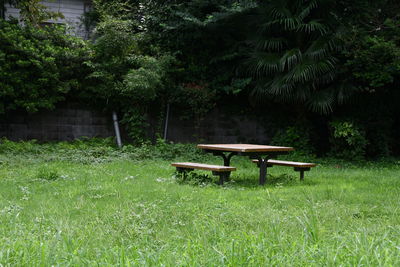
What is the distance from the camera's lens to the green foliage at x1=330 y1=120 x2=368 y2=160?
11727 mm

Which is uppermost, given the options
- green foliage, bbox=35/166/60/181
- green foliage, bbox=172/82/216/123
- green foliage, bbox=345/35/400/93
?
green foliage, bbox=345/35/400/93

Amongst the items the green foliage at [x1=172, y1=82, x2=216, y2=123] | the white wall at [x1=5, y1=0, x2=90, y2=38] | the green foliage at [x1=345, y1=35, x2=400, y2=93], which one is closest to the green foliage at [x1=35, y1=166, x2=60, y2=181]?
the green foliage at [x1=172, y1=82, x2=216, y2=123]

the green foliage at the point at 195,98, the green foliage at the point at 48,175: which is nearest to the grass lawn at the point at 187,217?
the green foliage at the point at 48,175

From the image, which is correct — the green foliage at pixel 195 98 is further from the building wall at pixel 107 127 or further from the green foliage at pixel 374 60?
the green foliage at pixel 374 60

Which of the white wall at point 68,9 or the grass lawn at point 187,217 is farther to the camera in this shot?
the white wall at point 68,9

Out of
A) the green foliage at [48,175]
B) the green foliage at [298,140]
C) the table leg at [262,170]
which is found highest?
Answer: the green foliage at [298,140]

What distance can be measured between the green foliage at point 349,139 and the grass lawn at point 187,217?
2.01 meters

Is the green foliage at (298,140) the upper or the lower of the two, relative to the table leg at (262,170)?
upper

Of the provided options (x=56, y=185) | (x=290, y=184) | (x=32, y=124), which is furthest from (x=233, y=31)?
(x=56, y=185)

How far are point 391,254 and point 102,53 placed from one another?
38.1ft

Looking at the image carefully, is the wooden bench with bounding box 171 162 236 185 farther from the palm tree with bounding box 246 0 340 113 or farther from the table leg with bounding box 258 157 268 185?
the palm tree with bounding box 246 0 340 113

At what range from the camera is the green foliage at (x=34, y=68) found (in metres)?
12.0

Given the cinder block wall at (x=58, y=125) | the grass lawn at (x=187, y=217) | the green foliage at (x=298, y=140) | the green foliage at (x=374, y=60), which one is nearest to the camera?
the grass lawn at (x=187, y=217)

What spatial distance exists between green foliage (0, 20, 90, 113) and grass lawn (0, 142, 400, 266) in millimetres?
2876
